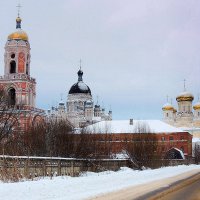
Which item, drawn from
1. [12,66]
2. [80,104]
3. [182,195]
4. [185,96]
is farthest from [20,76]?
[185,96]

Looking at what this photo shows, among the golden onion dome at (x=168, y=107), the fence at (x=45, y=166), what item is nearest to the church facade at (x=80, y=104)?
the golden onion dome at (x=168, y=107)

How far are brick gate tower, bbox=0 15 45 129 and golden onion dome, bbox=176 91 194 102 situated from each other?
67934 millimetres

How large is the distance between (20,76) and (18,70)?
1.91m

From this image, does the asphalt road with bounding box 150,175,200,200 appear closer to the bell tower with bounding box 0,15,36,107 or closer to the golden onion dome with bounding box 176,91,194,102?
the bell tower with bounding box 0,15,36,107

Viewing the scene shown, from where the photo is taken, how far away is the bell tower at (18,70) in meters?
90.5

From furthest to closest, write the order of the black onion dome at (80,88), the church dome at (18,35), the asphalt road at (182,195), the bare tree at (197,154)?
the black onion dome at (80,88), the bare tree at (197,154), the church dome at (18,35), the asphalt road at (182,195)

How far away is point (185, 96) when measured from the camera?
495 feet

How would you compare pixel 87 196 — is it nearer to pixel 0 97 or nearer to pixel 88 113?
pixel 0 97

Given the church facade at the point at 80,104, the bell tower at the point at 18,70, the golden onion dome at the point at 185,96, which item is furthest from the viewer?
the church facade at the point at 80,104

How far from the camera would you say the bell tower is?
90.5 meters

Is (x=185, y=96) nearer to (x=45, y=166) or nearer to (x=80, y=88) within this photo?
(x=80, y=88)

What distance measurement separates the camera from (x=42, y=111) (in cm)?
9269

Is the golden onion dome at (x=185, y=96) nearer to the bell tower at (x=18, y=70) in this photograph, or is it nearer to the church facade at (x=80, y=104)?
the church facade at (x=80, y=104)

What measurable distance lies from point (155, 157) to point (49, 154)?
2418 centimetres
